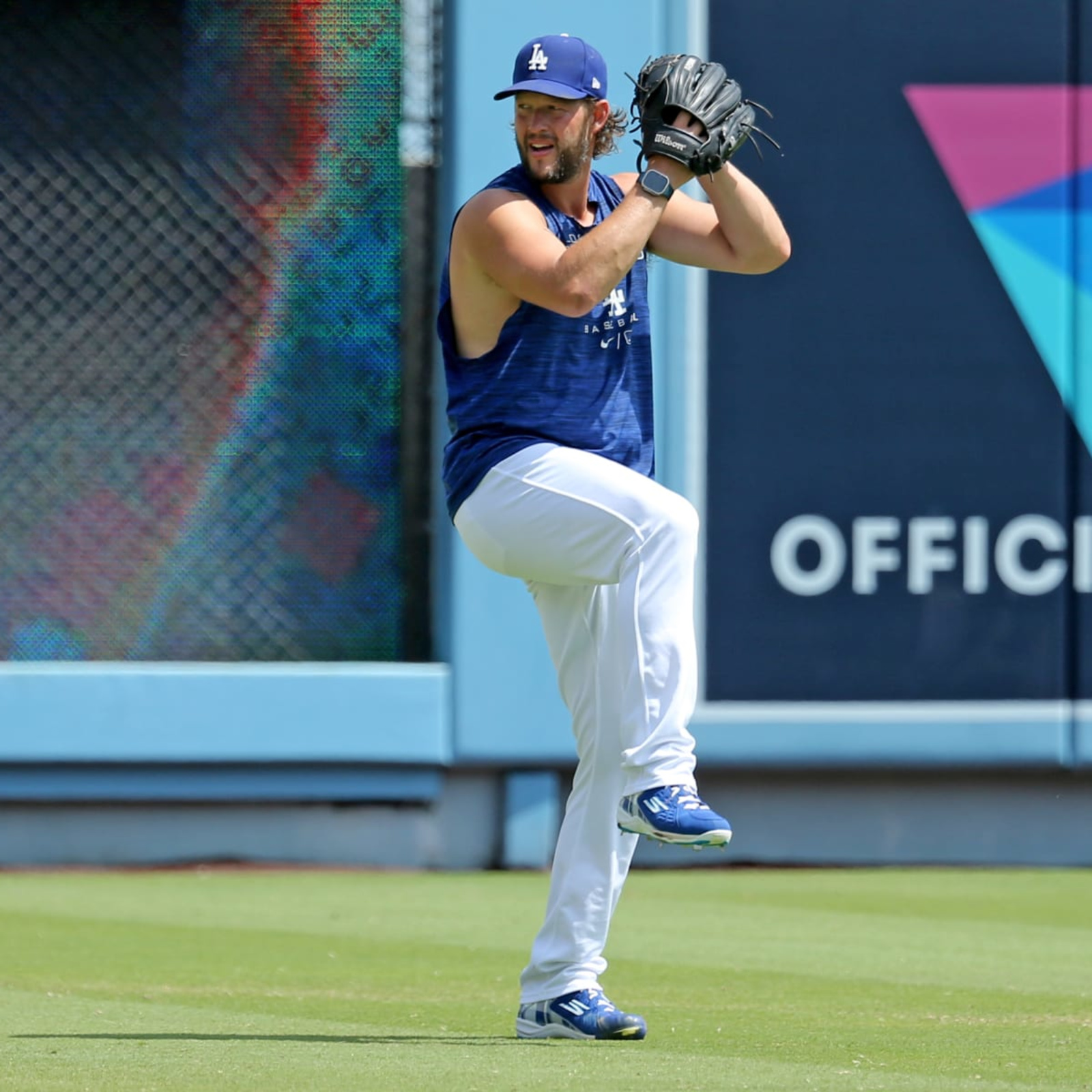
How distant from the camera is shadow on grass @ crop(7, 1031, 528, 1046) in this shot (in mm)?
4172

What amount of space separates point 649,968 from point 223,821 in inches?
131

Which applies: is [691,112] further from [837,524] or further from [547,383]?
[837,524]

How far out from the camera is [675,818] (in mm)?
3926

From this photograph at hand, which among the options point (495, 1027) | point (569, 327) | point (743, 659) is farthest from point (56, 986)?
point (743, 659)

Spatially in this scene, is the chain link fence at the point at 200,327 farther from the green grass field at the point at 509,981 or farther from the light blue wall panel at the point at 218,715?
the green grass field at the point at 509,981

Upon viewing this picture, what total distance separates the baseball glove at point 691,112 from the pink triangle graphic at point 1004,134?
4.69 meters

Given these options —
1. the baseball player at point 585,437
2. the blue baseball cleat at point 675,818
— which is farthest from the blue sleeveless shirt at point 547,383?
the blue baseball cleat at point 675,818

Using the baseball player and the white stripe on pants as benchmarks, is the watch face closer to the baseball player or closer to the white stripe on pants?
the baseball player

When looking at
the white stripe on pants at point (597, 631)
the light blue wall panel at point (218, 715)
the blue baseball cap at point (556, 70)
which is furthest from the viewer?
the light blue wall panel at point (218, 715)

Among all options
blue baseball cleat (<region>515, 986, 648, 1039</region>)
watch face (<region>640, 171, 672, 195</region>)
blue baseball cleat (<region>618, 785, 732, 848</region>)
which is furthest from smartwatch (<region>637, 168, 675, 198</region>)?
blue baseball cleat (<region>515, 986, 648, 1039</region>)

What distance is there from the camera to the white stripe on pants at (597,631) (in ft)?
13.7

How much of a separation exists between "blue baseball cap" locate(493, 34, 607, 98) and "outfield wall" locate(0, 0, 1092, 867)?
4310 mm

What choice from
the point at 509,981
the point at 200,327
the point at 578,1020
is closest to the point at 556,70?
the point at 578,1020

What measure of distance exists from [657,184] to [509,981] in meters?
2.20
